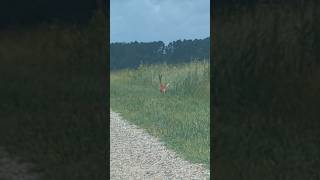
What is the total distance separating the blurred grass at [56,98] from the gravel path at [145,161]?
368 cm

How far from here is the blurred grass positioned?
7.65ft

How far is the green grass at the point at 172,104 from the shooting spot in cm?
832

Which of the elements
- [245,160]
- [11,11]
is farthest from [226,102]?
[11,11]

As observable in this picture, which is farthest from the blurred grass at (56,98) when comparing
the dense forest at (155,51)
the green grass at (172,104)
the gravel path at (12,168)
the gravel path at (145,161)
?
the dense forest at (155,51)

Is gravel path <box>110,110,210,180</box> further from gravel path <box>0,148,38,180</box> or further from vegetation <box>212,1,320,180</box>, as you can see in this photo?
gravel path <box>0,148,38,180</box>

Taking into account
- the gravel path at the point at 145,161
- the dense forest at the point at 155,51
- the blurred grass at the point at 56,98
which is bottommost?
the gravel path at the point at 145,161

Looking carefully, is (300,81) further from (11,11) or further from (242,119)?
(11,11)

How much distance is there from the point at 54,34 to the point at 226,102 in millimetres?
773

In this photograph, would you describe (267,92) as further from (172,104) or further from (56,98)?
(172,104)

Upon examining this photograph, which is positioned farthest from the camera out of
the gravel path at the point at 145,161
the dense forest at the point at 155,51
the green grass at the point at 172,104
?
the dense forest at the point at 155,51

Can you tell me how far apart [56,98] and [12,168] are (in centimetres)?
35

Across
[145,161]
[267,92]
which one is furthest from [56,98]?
[145,161]

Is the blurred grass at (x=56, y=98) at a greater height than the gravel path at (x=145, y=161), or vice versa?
the blurred grass at (x=56, y=98)

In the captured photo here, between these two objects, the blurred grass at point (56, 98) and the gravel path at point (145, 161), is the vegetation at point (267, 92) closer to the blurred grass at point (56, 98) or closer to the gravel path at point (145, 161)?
the blurred grass at point (56, 98)
